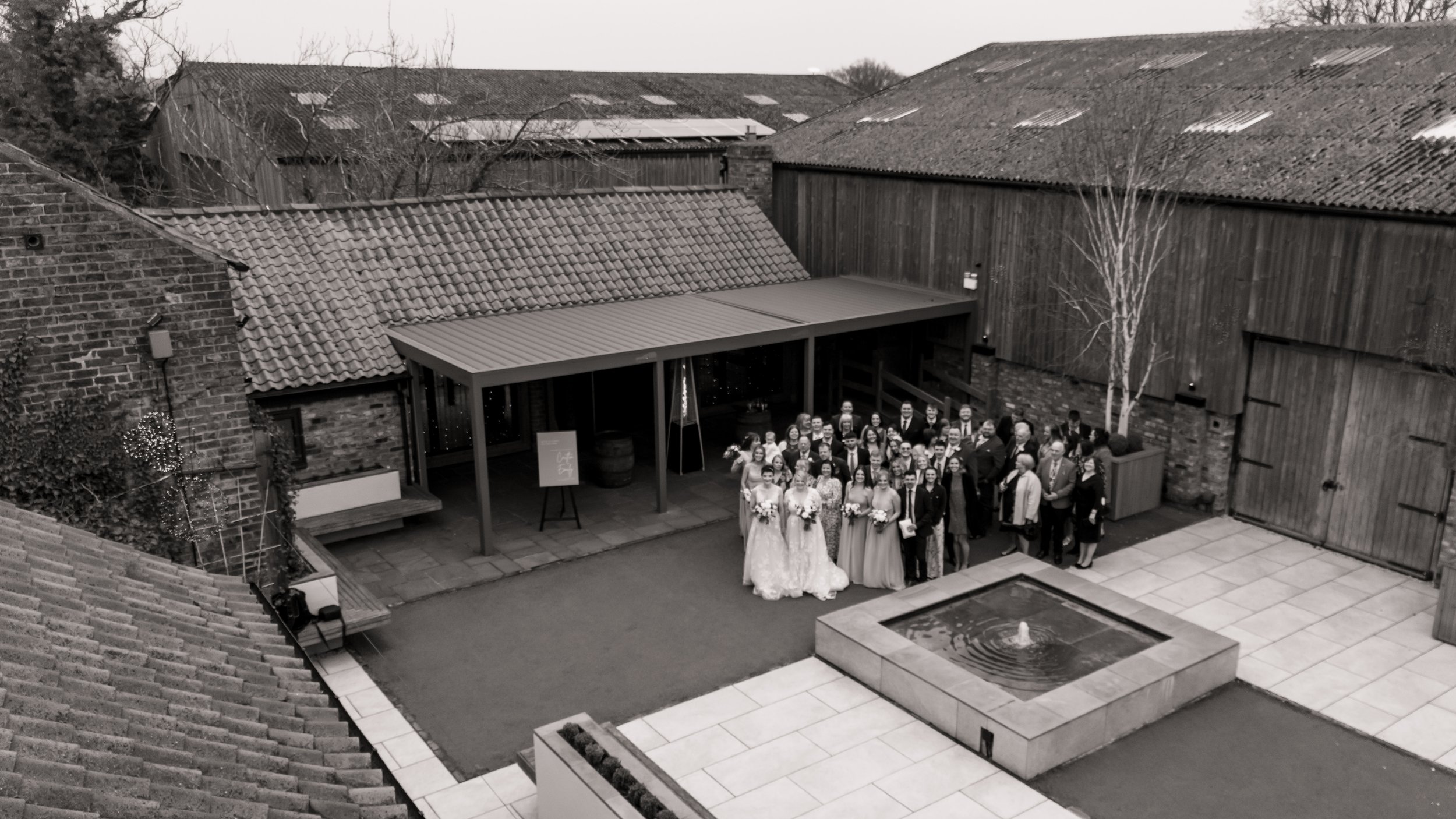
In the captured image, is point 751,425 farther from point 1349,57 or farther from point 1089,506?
point 1349,57

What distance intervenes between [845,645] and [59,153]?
29.8m

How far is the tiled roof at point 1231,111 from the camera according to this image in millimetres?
12992

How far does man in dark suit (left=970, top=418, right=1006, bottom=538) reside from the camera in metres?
13.9

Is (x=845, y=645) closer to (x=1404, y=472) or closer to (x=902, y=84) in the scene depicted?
(x=1404, y=472)

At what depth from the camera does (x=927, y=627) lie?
10.8m

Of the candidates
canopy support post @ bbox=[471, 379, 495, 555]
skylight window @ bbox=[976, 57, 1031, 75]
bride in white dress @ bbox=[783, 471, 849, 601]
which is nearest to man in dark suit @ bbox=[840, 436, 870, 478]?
bride in white dress @ bbox=[783, 471, 849, 601]

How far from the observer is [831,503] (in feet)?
41.0

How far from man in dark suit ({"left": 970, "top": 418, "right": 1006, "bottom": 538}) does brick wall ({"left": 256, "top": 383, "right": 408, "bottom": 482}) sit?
25.5 feet

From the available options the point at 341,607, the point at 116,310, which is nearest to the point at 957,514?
the point at 341,607

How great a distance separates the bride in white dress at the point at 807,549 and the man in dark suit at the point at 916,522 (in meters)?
0.78

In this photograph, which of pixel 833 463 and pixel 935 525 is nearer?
pixel 935 525

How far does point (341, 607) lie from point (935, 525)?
646 cm

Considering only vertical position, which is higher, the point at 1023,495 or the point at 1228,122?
the point at 1228,122

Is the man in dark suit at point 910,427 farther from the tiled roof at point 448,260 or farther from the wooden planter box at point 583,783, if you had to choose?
the wooden planter box at point 583,783
